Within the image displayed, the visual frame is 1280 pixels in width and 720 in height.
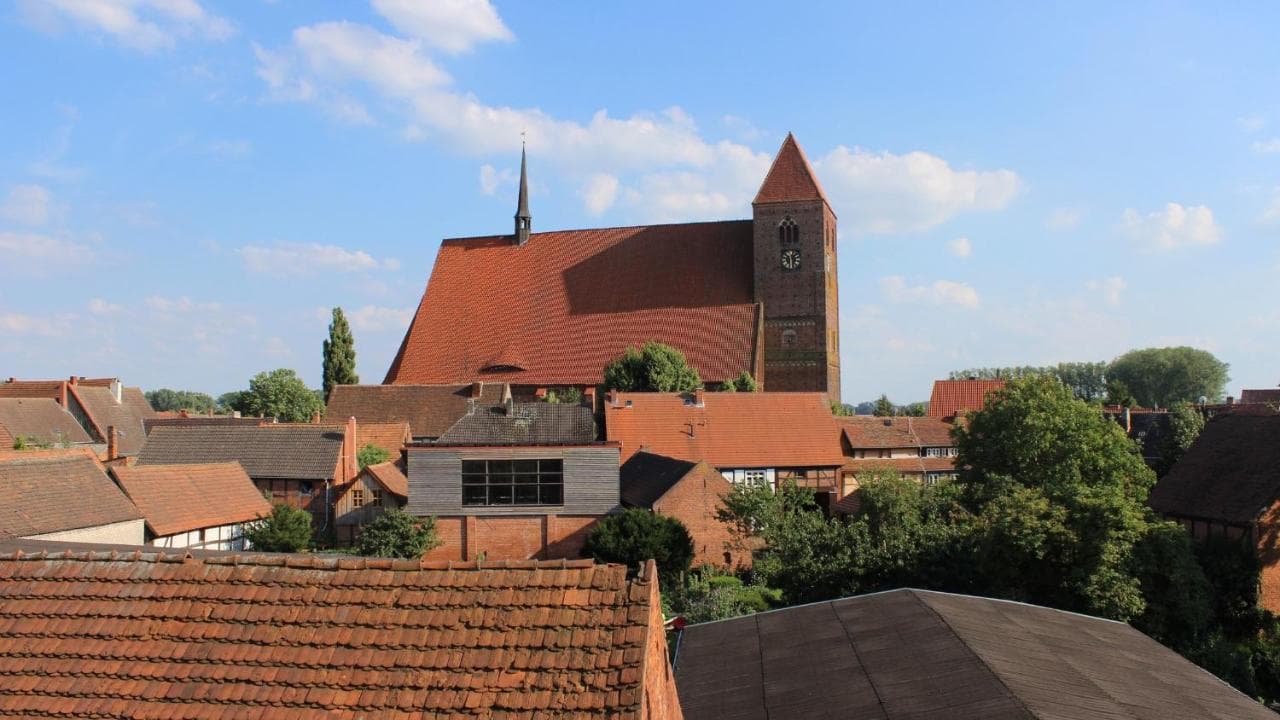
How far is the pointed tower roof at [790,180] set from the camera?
6147 centimetres

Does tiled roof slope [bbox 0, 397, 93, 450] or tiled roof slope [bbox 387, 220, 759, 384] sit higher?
tiled roof slope [bbox 387, 220, 759, 384]

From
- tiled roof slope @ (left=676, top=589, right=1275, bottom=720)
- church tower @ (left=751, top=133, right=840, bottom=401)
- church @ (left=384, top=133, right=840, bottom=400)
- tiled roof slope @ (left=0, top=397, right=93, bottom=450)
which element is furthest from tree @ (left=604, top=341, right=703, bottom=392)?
tiled roof slope @ (left=676, top=589, right=1275, bottom=720)

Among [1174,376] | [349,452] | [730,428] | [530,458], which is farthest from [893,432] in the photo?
[1174,376]

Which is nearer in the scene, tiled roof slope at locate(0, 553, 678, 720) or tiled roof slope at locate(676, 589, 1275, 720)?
tiled roof slope at locate(0, 553, 678, 720)

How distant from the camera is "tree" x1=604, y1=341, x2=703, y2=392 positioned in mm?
50062

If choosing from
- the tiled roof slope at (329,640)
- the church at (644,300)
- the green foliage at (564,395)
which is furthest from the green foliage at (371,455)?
the tiled roof slope at (329,640)

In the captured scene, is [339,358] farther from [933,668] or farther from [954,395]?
[933,668]

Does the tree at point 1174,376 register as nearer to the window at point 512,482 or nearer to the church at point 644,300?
the church at point 644,300

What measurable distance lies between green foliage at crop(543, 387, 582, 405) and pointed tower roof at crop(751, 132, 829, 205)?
17.0 meters

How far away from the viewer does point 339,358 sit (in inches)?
2630

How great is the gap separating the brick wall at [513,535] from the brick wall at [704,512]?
3.06 metres

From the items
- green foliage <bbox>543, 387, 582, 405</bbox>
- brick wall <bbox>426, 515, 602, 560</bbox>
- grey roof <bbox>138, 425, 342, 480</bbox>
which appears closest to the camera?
brick wall <bbox>426, 515, 602, 560</bbox>

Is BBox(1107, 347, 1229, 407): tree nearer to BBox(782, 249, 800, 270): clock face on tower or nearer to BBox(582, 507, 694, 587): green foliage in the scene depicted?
BBox(782, 249, 800, 270): clock face on tower

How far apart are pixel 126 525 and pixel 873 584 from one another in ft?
70.5
